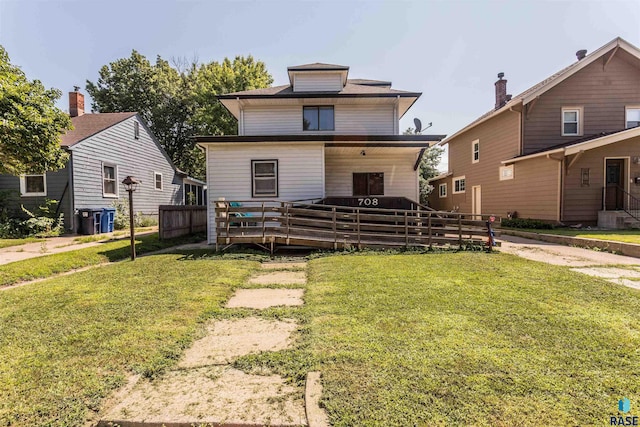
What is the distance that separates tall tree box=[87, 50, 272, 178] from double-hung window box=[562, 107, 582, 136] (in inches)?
883

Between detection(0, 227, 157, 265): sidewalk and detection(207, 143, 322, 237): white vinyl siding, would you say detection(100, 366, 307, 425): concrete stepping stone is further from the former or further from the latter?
detection(207, 143, 322, 237): white vinyl siding

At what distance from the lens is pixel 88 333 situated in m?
3.35

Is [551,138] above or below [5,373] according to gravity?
above

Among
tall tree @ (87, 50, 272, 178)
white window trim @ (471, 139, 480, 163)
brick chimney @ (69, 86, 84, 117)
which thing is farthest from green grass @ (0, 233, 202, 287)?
tall tree @ (87, 50, 272, 178)

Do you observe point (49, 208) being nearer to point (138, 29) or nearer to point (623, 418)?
point (138, 29)

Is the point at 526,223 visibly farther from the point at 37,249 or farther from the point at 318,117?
the point at 37,249

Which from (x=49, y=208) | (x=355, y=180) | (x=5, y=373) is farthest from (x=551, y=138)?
(x=49, y=208)

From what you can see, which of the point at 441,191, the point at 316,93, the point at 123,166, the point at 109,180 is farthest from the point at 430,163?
the point at 109,180

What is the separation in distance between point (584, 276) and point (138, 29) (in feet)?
64.0

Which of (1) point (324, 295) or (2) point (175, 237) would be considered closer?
(1) point (324, 295)

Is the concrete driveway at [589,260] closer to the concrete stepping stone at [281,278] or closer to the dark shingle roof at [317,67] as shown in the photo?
the concrete stepping stone at [281,278]

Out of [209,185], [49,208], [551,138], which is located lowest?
[49,208]

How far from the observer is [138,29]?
14.8 metres

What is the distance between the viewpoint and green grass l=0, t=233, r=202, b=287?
620 cm
